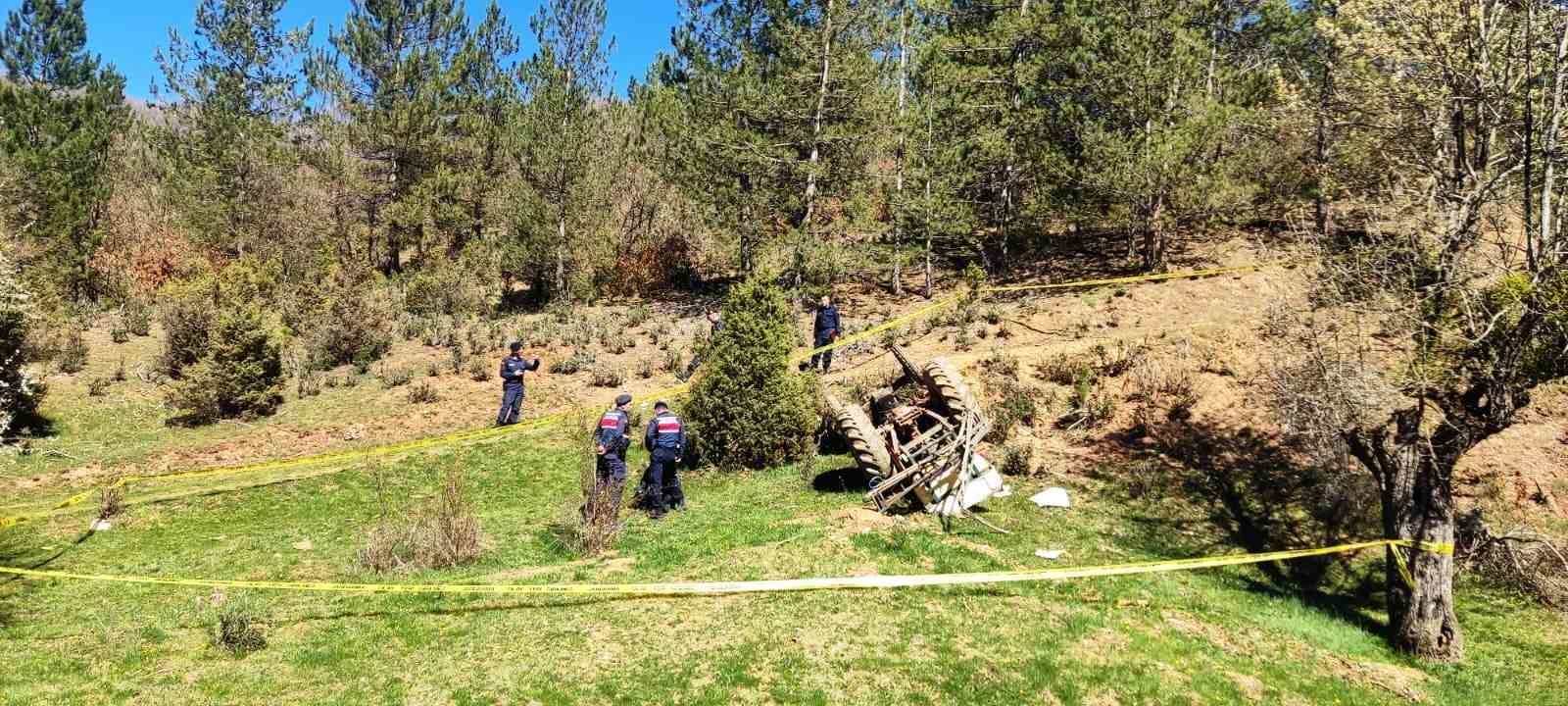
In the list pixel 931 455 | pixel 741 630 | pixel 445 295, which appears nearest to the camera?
pixel 741 630

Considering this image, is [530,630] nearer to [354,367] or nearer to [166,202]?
[354,367]

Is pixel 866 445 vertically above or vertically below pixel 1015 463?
above

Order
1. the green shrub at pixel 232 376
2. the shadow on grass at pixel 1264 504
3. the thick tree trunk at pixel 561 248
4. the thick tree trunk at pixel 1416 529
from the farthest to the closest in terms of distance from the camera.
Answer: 1. the thick tree trunk at pixel 561 248
2. the green shrub at pixel 232 376
3. the shadow on grass at pixel 1264 504
4. the thick tree trunk at pixel 1416 529

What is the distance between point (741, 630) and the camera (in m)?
7.54

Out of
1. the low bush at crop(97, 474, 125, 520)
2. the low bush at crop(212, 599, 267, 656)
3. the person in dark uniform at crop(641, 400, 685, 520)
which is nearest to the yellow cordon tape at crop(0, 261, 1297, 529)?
the low bush at crop(97, 474, 125, 520)

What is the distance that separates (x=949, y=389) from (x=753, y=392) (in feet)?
10.4

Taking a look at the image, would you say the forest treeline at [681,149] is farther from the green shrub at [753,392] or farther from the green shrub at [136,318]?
the green shrub at [753,392]

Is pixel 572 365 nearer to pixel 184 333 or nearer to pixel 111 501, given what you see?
pixel 184 333

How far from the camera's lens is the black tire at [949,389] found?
11.0 metres

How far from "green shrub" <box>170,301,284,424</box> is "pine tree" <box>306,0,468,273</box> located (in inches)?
631

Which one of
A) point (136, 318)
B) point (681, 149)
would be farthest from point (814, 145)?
point (136, 318)

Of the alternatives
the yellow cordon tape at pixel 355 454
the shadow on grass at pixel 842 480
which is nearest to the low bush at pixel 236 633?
the yellow cordon tape at pixel 355 454

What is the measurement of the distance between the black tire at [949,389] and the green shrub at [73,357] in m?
20.3

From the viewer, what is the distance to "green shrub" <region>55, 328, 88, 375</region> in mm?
18781
